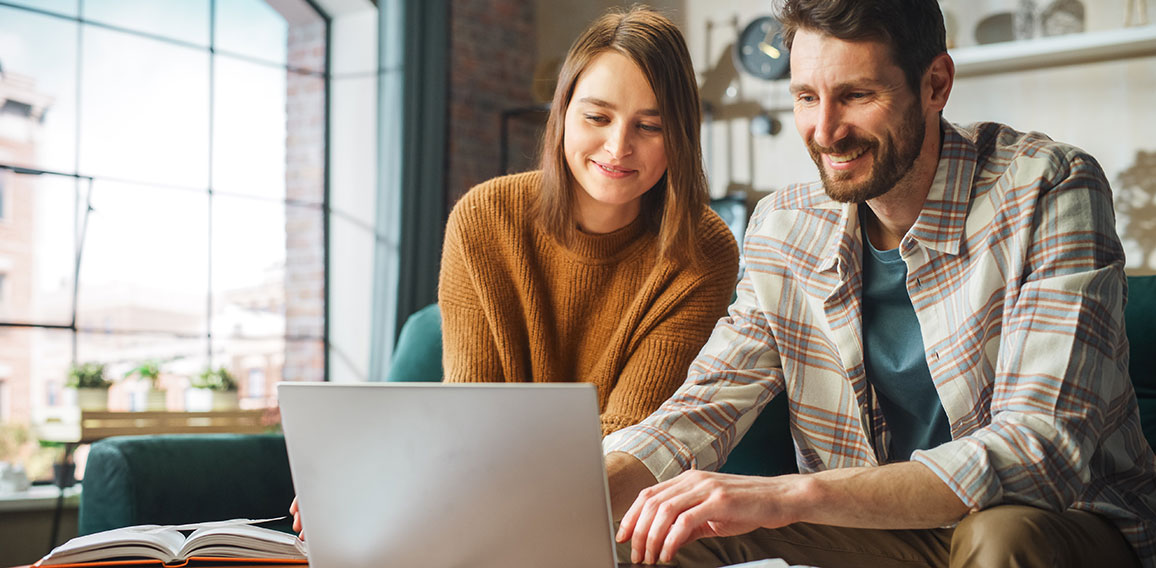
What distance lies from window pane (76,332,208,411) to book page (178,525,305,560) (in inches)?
108

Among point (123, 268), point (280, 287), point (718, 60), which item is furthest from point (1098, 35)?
point (123, 268)

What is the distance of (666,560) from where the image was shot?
Answer: 1073 mm

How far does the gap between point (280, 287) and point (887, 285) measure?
11.2 ft

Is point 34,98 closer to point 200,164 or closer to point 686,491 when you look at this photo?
point 200,164

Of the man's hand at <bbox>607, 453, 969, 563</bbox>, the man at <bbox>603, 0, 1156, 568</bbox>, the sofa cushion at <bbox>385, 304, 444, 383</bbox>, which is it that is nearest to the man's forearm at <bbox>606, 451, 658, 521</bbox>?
the man at <bbox>603, 0, 1156, 568</bbox>

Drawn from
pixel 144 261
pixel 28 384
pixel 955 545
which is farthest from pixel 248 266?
pixel 955 545

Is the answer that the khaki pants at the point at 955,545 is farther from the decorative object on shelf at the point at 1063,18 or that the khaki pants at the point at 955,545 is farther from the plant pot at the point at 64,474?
the decorative object on shelf at the point at 1063,18

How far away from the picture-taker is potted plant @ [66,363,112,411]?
339cm

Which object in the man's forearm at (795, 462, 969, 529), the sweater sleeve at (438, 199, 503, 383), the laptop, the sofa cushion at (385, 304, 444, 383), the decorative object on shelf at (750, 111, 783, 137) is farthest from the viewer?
the decorative object on shelf at (750, 111, 783, 137)

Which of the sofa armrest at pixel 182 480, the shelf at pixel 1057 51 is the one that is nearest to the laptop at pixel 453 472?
the sofa armrest at pixel 182 480

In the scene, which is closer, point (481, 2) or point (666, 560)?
point (666, 560)

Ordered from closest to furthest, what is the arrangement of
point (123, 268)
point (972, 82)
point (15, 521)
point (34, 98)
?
1. point (15, 521)
2. point (34, 98)
3. point (123, 268)
4. point (972, 82)

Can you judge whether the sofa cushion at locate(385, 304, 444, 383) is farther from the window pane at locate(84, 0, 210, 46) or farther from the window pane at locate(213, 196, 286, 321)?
the window pane at locate(84, 0, 210, 46)

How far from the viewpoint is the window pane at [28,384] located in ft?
11.8
